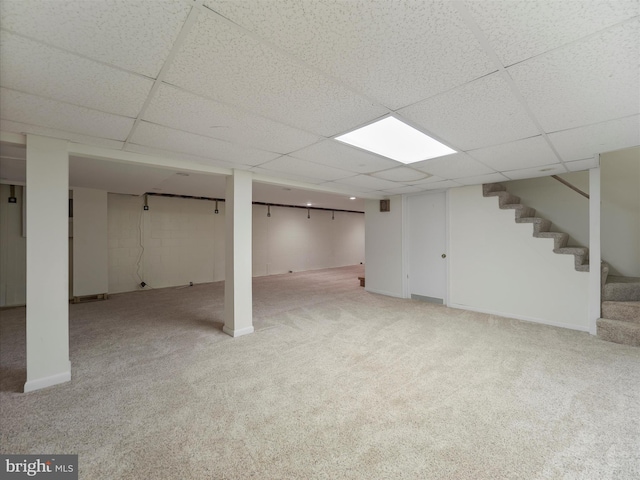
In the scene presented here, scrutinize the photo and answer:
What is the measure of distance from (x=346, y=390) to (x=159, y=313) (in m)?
3.62

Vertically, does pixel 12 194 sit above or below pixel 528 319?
above

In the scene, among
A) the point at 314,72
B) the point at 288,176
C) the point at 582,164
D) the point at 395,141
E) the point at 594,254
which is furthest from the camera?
the point at 288,176

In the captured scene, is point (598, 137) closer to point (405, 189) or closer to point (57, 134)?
point (405, 189)

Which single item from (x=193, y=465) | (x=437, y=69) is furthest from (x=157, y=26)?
(x=193, y=465)

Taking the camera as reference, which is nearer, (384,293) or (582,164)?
(582,164)

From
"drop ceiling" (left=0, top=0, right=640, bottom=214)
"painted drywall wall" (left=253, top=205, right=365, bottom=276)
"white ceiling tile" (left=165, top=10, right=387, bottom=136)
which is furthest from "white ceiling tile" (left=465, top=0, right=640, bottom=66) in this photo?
"painted drywall wall" (left=253, top=205, right=365, bottom=276)

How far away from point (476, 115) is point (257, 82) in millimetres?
1512

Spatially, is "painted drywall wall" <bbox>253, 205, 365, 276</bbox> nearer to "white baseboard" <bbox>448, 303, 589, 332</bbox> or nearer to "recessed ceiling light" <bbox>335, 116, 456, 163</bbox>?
"white baseboard" <bbox>448, 303, 589, 332</bbox>

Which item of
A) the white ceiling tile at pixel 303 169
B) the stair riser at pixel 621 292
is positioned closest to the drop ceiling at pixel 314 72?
the white ceiling tile at pixel 303 169

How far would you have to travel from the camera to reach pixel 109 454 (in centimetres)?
153

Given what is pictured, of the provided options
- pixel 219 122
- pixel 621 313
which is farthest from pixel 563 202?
pixel 219 122

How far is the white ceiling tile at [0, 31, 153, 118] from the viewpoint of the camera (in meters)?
1.20

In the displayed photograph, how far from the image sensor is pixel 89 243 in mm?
5285

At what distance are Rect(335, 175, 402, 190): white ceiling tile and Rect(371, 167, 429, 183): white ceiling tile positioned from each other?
17 cm
